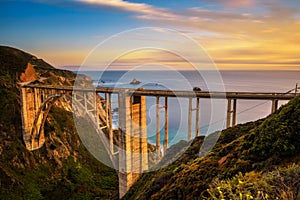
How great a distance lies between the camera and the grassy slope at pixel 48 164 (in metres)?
21.9

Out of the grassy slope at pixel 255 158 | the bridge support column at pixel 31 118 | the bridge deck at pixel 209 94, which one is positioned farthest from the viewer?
the bridge support column at pixel 31 118

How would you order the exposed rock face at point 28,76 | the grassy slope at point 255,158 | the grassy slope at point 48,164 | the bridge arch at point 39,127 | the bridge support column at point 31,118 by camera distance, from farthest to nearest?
the exposed rock face at point 28,76
the bridge arch at point 39,127
the bridge support column at point 31,118
the grassy slope at point 48,164
the grassy slope at point 255,158

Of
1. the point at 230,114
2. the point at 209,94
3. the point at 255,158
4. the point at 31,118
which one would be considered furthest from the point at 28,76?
the point at 255,158

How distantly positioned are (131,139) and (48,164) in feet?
50.3

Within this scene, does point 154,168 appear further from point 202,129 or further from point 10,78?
point 10,78

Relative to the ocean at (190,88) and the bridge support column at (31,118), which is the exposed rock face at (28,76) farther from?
the ocean at (190,88)

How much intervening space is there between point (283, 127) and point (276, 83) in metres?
15.0

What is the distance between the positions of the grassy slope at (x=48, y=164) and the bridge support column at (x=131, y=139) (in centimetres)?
498

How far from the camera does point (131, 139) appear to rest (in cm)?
1550

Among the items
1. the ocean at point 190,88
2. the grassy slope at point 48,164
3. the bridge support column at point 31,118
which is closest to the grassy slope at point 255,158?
the ocean at point 190,88

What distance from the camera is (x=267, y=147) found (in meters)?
5.91

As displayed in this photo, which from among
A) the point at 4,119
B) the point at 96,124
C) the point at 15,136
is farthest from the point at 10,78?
the point at 96,124

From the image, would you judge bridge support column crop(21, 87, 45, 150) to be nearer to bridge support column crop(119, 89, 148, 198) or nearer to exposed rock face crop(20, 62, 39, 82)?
exposed rock face crop(20, 62, 39, 82)

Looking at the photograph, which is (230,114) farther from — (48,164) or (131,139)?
(48,164)
